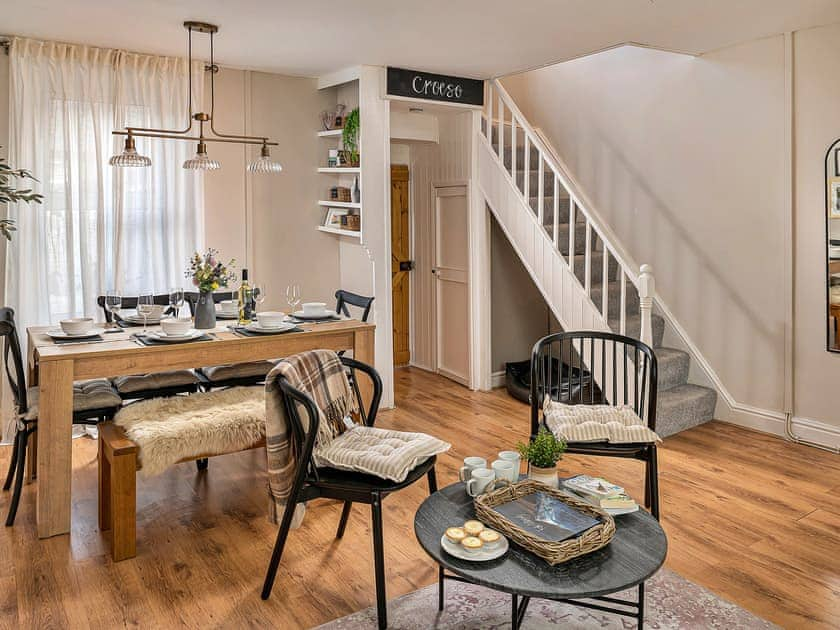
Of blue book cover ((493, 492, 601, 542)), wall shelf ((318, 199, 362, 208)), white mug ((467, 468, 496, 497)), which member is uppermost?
wall shelf ((318, 199, 362, 208))

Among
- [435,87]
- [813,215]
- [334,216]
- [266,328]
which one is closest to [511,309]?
[334,216]

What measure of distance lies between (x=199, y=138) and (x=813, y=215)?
12.4 feet

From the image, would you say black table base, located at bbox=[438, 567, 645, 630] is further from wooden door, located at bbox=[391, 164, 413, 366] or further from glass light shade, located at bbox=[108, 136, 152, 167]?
wooden door, located at bbox=[391, 164, 413, 366]

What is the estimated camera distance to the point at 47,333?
11.5 ft

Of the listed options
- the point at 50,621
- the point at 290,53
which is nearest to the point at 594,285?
the point at 290,53

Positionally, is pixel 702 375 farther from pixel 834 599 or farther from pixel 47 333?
pixel 47 333

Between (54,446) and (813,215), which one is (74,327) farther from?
(813,215)

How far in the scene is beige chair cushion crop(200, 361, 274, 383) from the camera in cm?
401

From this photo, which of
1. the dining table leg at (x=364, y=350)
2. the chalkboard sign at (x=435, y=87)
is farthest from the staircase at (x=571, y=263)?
the dining table leg at (x=364, y=350)

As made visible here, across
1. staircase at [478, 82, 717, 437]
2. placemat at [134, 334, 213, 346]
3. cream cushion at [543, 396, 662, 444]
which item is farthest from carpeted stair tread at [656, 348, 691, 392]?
placemat at [134, 334, 213, 346]

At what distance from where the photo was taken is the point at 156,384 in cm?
383

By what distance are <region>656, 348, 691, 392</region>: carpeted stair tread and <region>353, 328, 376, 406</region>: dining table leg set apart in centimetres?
204

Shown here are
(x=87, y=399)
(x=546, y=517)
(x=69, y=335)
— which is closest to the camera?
(x=546, y=517)

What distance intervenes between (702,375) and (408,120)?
120 inches
